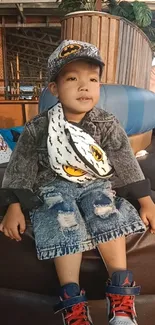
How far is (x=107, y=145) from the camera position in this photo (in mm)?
1222

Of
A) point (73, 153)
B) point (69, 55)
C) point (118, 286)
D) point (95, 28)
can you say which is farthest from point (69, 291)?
point (95, 28)

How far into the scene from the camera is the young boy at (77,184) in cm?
97

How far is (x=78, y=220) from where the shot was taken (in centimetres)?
104

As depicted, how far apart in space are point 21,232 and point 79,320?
0.32 m

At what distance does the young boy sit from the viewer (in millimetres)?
974

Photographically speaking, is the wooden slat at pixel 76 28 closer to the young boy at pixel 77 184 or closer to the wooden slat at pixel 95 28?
the wooden slat at pixel 95 28

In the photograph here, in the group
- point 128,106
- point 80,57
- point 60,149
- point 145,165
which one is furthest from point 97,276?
point 128,106

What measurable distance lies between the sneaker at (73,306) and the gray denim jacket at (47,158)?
1.21 ft

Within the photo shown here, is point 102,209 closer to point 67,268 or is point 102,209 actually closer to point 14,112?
point 67,268

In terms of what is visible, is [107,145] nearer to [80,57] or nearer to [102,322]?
[80,57]

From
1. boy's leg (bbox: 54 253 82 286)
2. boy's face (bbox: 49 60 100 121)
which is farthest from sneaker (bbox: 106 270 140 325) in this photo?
boy's face (bbox: 49 60 100 121)

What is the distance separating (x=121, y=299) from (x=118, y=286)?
0.03m

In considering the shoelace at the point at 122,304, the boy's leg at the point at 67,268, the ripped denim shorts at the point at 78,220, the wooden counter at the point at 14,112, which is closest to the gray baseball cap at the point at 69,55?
the ripped denim shorts at the point at 78,220

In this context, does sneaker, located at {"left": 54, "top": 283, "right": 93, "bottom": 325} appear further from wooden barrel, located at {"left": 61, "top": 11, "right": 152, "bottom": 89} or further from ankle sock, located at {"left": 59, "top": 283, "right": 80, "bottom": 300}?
wooden barrel, located at {"left": 61, "top": 11, "right": 152, "bottom": 89}
